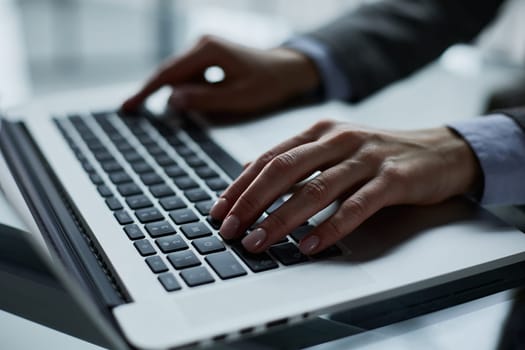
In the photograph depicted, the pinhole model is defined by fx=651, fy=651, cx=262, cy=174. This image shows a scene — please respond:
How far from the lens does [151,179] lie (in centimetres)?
62

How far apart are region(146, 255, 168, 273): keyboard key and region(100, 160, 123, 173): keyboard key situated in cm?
18

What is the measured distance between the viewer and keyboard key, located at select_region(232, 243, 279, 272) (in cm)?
48

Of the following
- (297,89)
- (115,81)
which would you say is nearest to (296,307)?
(297,89)

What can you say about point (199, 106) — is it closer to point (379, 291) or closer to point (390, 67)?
point (390, 67)

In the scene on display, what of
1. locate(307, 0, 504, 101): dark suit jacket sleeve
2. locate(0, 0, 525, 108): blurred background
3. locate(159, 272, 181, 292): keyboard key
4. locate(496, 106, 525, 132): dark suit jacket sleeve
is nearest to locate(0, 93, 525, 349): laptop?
locate(159, 272, 181, 292): keyboard key

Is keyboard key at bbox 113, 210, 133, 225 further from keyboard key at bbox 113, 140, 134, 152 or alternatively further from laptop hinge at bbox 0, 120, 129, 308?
keyboard key at bbox 113, 140, 134, 152

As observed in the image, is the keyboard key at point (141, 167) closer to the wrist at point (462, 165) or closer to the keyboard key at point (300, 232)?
the keyboard key at point (300, 232)

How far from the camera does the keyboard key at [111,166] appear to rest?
63 centimetres

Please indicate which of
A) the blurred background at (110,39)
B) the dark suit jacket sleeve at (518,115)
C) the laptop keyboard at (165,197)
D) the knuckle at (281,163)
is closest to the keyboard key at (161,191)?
the laptop keyboard at (165,197)

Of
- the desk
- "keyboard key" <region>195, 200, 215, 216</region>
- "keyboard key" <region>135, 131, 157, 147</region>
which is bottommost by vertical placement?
the desk

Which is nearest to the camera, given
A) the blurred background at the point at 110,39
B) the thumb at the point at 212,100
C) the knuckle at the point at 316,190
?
the knuckle at the point at 316,190

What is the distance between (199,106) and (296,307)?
420 mm

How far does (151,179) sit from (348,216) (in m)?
0.20

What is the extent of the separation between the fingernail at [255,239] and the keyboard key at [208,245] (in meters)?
0.02
